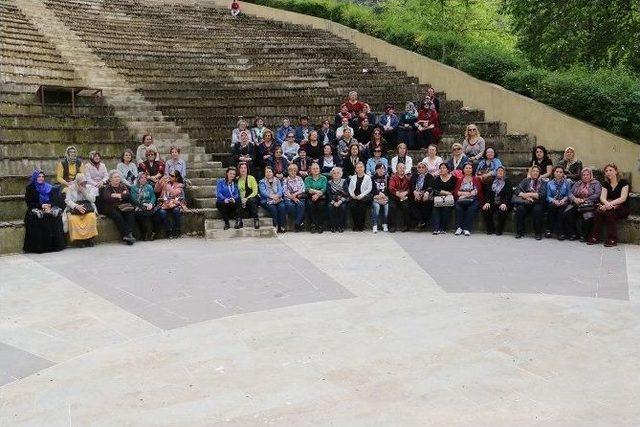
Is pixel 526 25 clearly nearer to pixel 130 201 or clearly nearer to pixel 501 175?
pixel 501 175

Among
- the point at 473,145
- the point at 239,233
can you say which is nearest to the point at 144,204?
the point at 239,233

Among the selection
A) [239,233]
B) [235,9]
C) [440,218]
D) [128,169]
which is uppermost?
[235,9]

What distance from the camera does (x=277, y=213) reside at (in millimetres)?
11539

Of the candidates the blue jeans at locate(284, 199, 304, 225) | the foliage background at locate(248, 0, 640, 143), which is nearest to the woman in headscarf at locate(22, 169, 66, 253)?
the blue jeans at locate(284, 199, 304, 225)

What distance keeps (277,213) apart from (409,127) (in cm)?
384

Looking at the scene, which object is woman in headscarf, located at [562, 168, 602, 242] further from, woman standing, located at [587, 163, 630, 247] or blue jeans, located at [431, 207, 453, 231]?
blue jeans, located at [431, 207, 453, 231]

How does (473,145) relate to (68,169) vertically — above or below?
above

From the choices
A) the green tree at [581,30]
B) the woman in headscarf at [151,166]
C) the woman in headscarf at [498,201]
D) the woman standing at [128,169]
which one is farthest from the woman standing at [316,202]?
the green tree at [581,30]

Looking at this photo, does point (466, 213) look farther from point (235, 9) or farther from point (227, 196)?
point (235, 9)

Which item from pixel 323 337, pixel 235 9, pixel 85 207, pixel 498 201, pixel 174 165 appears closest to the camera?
pixel 323 337

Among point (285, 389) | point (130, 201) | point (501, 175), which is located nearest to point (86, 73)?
point (130, 201)

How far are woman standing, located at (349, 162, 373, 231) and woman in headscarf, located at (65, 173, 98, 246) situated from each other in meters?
4.30

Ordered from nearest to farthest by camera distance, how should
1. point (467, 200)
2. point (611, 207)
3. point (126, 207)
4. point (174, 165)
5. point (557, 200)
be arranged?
point (611, 207) < point (557, 200) < point (126, 207) < point (467, 200) < point (174, 165)

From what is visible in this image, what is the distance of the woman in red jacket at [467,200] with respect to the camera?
37.0 ft
